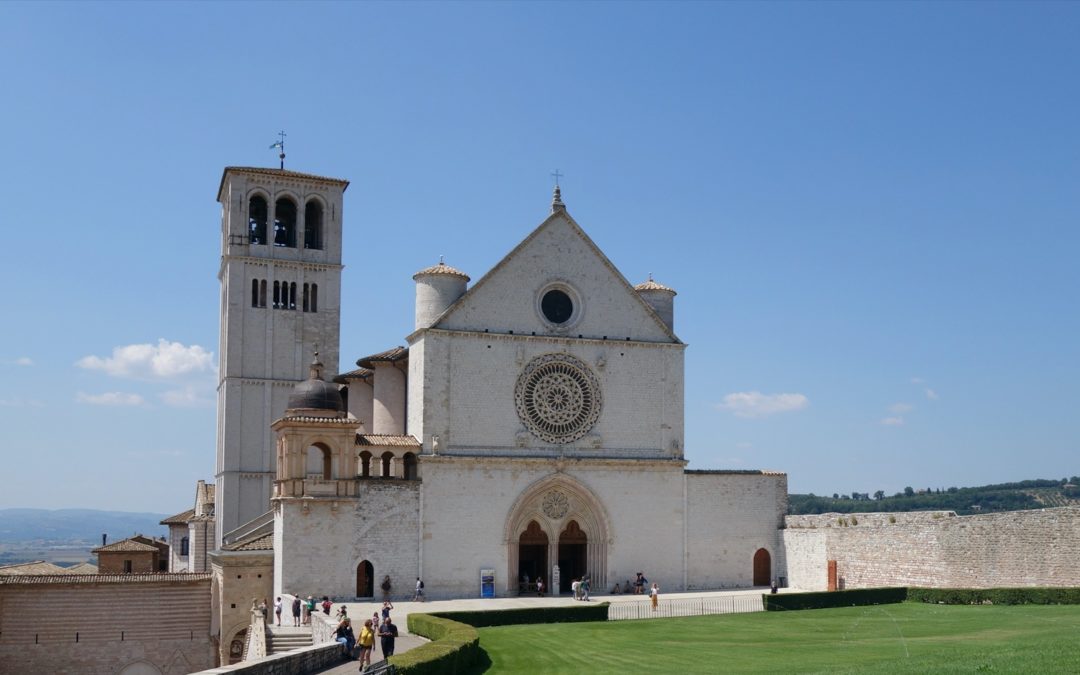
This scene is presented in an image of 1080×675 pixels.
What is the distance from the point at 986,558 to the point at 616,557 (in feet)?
48.5

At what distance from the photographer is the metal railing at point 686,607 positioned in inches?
1535

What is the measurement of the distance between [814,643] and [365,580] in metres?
19.2

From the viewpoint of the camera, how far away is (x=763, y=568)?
48.8 meters

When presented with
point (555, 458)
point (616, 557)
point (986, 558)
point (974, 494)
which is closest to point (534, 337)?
point (555, 458)

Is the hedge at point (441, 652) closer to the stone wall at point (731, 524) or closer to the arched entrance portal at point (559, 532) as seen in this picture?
the arched entrance portal at point (559, 532)

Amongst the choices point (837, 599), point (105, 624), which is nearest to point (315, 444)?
point (105, 624)

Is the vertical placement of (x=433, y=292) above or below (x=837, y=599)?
above

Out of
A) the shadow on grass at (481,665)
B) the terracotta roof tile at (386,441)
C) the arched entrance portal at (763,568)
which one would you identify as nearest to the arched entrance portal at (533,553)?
the terracotta roof tile at (386,441)

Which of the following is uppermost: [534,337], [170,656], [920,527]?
[534,337]

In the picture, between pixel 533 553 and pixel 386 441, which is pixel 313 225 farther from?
pixel 533 553

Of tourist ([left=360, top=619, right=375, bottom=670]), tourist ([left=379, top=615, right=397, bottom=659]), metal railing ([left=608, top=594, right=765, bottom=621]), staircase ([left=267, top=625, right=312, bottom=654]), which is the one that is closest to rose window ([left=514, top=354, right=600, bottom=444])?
metal railing ([left=608, top=594, right=765, bottom=621])

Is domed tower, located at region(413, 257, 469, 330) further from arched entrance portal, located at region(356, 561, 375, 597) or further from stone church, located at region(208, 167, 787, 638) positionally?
arched entrance portal, located at region(356, 561, 375, 597)

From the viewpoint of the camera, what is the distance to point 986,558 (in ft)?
124

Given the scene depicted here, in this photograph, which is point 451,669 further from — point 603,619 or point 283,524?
point 283,524
